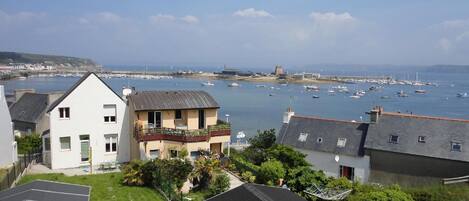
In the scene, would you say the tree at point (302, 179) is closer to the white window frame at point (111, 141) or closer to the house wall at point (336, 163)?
the house wall at point (336, 163)

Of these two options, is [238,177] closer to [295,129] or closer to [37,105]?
[295,129]

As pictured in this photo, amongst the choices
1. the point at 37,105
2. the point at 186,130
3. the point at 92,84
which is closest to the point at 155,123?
the point at 186,130

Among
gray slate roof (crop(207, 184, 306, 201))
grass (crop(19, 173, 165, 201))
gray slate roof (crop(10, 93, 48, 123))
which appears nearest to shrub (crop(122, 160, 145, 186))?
grass (crop(19, 173, 165, 201))

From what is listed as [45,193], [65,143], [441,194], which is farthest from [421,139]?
[45,193]

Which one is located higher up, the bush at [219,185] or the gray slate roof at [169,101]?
the gray slate roof at [169,101]

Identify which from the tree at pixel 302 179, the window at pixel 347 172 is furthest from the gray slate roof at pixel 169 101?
the window at pixel 347 172
